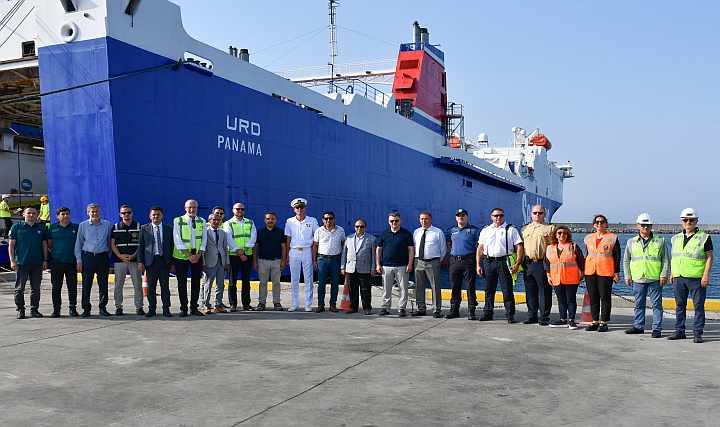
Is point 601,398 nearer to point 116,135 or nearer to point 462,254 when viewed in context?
point 462,254

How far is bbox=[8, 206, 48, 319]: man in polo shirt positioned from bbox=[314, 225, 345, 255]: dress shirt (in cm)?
358

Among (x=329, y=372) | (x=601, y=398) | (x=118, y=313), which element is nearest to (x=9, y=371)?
(x=329, y=372)

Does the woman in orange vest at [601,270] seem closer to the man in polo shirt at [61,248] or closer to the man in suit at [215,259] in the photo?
the man in suit at [215,259]

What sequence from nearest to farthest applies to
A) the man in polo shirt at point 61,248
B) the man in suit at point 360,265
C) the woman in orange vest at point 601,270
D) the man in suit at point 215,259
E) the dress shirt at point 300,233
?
1. the woman in orange vest at point 601,270
2. the man in polo shirt at point 61,248
3. the man in suit at point 215,259
4. the man in suit at point 360,265
5. the dress shirt at point 300,233

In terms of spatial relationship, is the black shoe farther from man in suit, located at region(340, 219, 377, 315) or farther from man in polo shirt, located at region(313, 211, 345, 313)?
man in polo shirt, located at region(313, 211, 345, 313)

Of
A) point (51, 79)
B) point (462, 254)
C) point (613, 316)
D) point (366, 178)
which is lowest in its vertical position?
point (613, 316)

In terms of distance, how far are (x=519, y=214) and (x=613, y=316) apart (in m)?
31.5

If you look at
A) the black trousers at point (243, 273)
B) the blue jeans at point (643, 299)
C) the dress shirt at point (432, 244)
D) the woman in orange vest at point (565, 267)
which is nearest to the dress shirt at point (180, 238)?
the black trousers at point (243, 273)

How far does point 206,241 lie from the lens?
27.9 feet

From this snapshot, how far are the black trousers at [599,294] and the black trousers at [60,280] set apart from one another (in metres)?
6.46

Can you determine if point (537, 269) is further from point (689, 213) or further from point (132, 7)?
point (132, 7)

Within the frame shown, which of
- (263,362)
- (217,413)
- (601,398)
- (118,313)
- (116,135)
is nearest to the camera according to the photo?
(217,413)

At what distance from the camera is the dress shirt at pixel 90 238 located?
26.5ft

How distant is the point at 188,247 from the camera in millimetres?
8266
